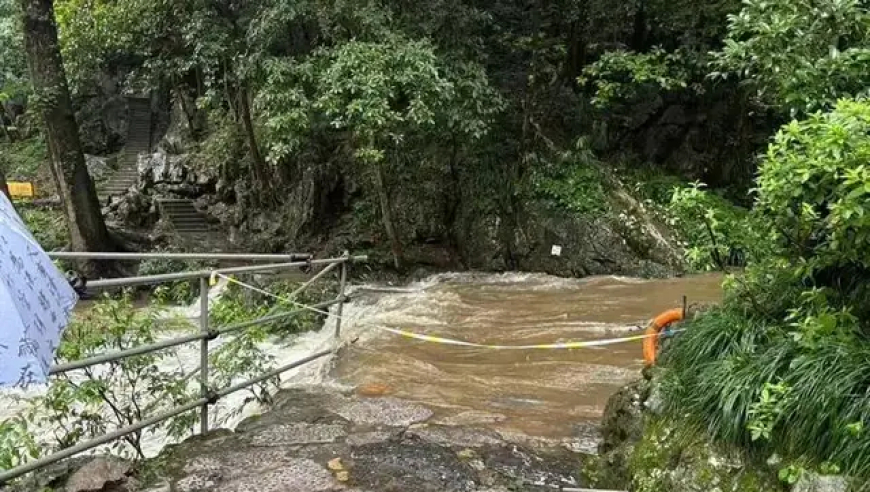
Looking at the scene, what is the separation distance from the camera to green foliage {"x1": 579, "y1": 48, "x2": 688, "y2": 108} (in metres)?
12.6


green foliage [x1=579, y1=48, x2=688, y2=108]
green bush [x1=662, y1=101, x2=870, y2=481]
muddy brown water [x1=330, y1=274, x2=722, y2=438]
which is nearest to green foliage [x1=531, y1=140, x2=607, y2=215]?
green foliage [x1=579, y1=48, x2=688, y2=108]

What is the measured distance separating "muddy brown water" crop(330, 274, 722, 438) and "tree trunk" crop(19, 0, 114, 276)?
6189 millimetres

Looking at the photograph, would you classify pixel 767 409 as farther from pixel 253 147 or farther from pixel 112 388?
pixel 253 147

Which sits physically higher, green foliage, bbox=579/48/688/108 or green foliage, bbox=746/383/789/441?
green foliage, bbox=579/48/688/108

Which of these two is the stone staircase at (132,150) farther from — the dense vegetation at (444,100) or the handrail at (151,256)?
the handrail at (151,256)

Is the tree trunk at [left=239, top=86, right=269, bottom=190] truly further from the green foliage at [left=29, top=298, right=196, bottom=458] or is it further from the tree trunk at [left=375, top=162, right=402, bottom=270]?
the green foliage at [left=29, top=298, right=196, bottom=458]

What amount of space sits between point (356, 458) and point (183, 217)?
17.8 meters

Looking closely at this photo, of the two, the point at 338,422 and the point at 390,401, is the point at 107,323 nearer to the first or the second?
the point at 338,422

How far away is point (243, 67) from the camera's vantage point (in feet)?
39.5

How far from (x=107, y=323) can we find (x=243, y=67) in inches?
346

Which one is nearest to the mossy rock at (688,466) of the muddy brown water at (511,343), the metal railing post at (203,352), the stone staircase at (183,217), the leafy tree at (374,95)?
the muddy brown water at (511,343)

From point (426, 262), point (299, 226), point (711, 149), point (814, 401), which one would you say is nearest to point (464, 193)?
point (426, 262)

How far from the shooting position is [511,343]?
8.06 m

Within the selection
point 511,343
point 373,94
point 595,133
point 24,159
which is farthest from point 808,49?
point 24,159
